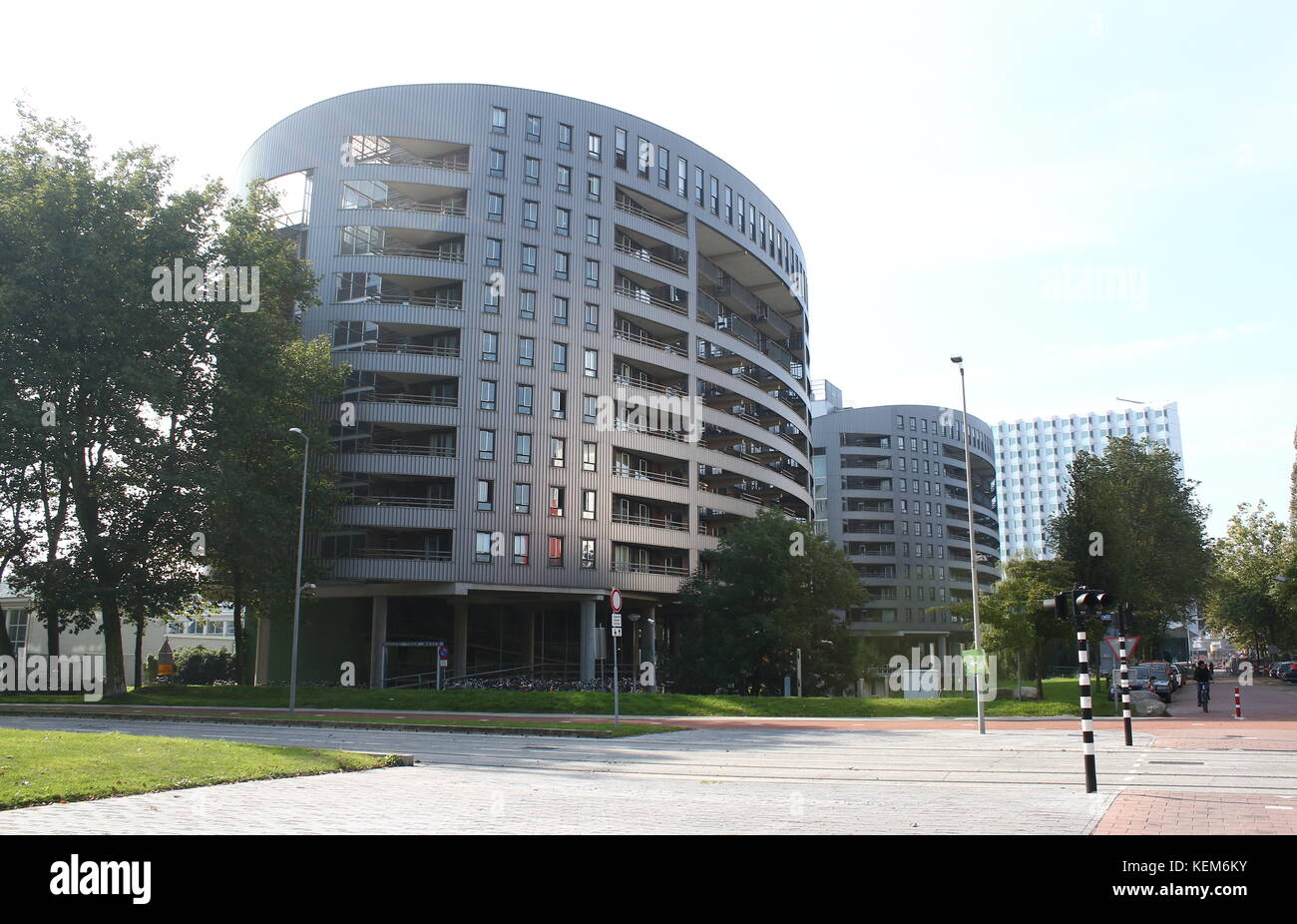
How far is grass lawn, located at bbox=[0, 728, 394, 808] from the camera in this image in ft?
33.7

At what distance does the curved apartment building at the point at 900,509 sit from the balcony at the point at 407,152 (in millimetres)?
65243

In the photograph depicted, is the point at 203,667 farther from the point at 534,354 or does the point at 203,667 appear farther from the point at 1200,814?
the point at 1200,814

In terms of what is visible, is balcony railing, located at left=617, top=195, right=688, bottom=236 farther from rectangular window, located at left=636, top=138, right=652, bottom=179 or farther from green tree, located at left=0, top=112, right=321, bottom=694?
green tree, located at left=0, top=112, right=321, bottom=694

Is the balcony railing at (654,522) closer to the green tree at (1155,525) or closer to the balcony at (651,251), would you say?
the balcony at (651,251)

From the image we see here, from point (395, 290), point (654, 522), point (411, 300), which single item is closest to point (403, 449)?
point (411, 300)

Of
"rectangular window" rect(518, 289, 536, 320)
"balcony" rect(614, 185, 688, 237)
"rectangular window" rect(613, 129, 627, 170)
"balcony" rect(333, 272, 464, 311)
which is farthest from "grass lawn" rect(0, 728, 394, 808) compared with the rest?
"rectangular window" rect(613, 129, 627, 170)

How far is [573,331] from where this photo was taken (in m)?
52.2

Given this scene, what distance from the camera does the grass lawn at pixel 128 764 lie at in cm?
1026

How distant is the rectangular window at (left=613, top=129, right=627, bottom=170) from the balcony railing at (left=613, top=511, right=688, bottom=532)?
66.2 ft

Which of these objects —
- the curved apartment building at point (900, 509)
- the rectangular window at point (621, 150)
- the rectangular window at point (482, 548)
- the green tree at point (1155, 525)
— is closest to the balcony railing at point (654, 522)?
the rectangular window at point (482, 548)

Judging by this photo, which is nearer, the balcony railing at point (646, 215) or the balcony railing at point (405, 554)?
the balcony railing at point (405, 554)
